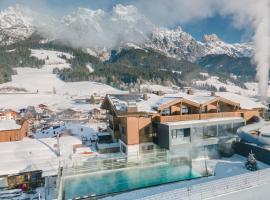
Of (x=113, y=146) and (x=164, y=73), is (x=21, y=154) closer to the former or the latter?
(x=113, y=146)

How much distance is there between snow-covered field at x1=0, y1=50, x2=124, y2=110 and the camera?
10265 cm

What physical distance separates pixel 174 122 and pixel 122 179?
29.4 ft

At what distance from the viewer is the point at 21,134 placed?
36.1 meters

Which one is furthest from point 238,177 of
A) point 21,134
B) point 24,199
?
point 21,134

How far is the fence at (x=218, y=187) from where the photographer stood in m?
14.8

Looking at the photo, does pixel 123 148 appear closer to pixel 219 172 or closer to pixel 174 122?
pixel 174 122

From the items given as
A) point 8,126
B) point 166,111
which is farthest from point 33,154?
point 166,111

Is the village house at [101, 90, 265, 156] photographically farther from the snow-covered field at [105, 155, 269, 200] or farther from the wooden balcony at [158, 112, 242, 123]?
the snow-covered field at [105, 155, 269, 200]

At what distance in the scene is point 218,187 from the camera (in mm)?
15914

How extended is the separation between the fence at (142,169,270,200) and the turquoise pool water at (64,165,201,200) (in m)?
4.74

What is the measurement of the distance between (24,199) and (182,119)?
16.3m

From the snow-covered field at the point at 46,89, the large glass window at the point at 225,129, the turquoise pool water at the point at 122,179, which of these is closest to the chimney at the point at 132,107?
the turquoise pool water at the point at 122,179

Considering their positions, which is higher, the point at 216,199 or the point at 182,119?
the point at 182,119

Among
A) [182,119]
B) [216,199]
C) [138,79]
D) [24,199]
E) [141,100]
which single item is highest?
[138,79]
